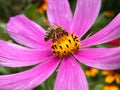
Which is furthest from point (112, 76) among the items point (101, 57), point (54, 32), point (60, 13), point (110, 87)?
point (101, 57)

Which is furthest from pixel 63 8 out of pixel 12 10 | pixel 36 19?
pixel 12 10

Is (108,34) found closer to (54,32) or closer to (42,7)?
(54,32)

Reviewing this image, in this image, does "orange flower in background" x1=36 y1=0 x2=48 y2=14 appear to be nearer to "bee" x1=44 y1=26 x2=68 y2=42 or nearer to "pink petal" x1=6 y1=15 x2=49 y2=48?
"pink petal" x1=6 y1=15 x2=49 y2=48

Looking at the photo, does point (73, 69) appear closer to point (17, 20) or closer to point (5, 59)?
point (5, 59)

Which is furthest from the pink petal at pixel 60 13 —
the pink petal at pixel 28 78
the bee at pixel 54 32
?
the pink petal at pixel 28 78

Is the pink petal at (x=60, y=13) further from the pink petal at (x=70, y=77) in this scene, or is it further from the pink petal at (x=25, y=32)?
the pink petal at (x=70, y=77)

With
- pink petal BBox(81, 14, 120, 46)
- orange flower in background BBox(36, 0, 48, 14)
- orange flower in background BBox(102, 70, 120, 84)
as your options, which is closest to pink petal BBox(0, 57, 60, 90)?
pink petal BBox(81, 14, 120, 46)
